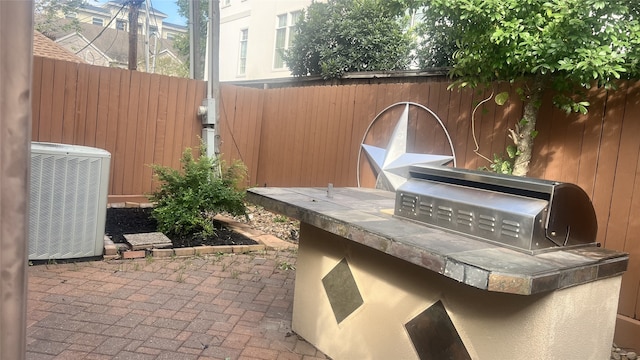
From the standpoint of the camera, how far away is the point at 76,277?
14.2 feet

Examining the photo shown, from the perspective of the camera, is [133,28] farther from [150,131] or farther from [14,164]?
[14,164]

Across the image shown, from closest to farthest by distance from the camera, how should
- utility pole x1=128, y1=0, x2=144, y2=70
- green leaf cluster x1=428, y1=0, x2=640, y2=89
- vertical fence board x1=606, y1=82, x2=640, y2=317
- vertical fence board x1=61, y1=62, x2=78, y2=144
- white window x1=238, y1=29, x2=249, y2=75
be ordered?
1. green leaf cluster x1=428, y1=0, x2=640, y2=89
2. vertical fence board x1=606, y1=82, x2=640, y2=317
3. vertical fence board x1=61, y1=62, x2=78, y2=144
4. utility pole x1=128, y1=0, x2=144, y2=70
5. white window x1=238, y1=29, x2=249, y2=75

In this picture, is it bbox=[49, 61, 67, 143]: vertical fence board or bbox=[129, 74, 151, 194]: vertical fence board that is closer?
bbox=[49, 61, 67, 143]: vertical fence board

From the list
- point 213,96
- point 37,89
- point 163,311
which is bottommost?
point 163,311

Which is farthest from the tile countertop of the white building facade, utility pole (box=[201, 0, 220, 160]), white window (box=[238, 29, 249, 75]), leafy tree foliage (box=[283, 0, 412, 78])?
white window (box=[238, 29, 249, 75])

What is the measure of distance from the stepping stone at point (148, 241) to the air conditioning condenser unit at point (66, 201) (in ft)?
1.28

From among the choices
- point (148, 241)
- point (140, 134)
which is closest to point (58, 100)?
point (140, 134)

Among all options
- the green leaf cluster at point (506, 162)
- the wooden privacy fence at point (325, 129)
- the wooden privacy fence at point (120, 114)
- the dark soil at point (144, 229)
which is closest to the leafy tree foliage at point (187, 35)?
the wooden privacy fence at point (325, 129)

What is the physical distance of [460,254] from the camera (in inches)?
75.8

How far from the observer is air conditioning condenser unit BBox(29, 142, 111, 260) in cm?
444

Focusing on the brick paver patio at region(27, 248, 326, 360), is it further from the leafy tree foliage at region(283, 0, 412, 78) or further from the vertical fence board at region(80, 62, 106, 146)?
the leafy tree foliage at region(283, 0, 412, 78)

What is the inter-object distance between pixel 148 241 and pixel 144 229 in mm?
684

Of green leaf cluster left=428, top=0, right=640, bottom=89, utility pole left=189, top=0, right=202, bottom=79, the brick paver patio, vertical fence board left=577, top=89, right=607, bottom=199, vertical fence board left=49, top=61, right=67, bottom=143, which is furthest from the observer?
utility pole left=189, top=0, right=202, bottom=79

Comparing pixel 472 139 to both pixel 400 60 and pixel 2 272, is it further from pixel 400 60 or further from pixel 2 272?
pixel 400 60
